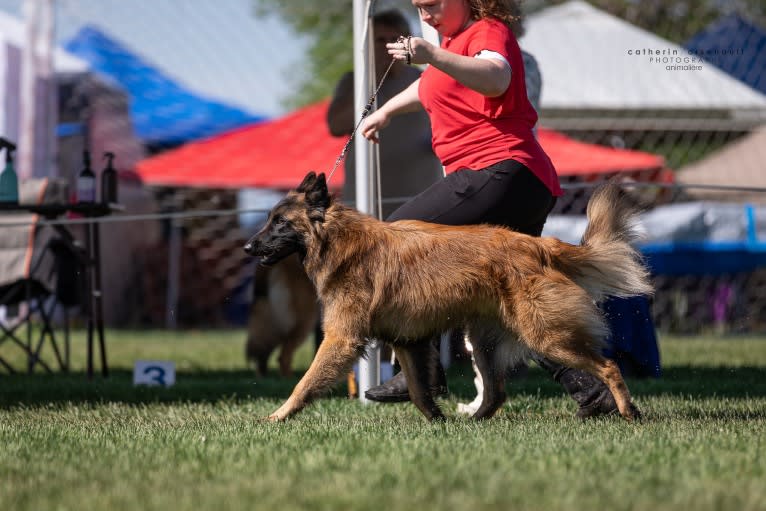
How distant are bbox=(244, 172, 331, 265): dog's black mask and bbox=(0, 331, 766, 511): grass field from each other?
68 centimetres

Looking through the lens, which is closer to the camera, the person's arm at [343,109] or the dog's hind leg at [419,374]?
the dog's hind leg at [419,374]

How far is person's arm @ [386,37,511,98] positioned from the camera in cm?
381

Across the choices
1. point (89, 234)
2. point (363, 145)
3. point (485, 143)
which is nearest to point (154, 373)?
point (89, 234)

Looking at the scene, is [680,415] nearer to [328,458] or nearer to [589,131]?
[328,458]

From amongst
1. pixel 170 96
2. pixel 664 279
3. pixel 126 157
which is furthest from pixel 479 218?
pixel 170 96

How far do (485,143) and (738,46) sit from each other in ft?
25.8

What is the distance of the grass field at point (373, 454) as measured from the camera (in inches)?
96.9

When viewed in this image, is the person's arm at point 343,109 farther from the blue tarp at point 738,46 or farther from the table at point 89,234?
the blue tarp at point 738,46

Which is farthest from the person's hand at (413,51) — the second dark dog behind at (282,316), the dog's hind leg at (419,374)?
the second dark dog behind at (282,316)

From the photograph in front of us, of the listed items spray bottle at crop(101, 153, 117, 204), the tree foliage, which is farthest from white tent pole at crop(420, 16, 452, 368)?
the tree foliage

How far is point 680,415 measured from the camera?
442cm

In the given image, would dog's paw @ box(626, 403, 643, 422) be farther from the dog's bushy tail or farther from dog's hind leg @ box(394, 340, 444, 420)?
dog's hind leg @ box(394, 340, 444, 420)

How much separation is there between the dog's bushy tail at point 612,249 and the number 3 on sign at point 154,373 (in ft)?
10.3

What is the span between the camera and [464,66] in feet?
12.7
